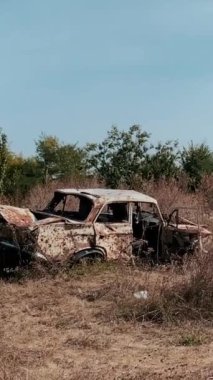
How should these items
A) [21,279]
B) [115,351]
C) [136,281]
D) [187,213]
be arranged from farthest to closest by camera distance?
[187,213] < [21,279] < [136,281] < [115,351]

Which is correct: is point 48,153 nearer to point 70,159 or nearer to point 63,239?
point 70,159

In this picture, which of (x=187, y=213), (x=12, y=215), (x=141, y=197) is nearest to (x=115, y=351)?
(x=12, y=215)

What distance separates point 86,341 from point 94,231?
4180 millimetres

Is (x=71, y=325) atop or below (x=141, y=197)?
below

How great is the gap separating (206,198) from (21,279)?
13759 mm

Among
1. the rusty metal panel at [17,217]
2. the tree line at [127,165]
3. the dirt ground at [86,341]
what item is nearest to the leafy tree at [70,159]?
the tree line at [127,165]

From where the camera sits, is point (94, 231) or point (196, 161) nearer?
point (94, 231)

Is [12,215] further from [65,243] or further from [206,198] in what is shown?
[206,198]

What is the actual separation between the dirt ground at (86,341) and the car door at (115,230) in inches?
62.9

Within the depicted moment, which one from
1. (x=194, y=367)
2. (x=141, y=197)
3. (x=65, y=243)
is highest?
(x=141, y=197)

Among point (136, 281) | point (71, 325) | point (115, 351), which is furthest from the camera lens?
point (136, 281)

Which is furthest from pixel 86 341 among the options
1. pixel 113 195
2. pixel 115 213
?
pixel 115 213

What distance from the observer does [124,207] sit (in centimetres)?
1188

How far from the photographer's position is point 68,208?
43.1 ft
